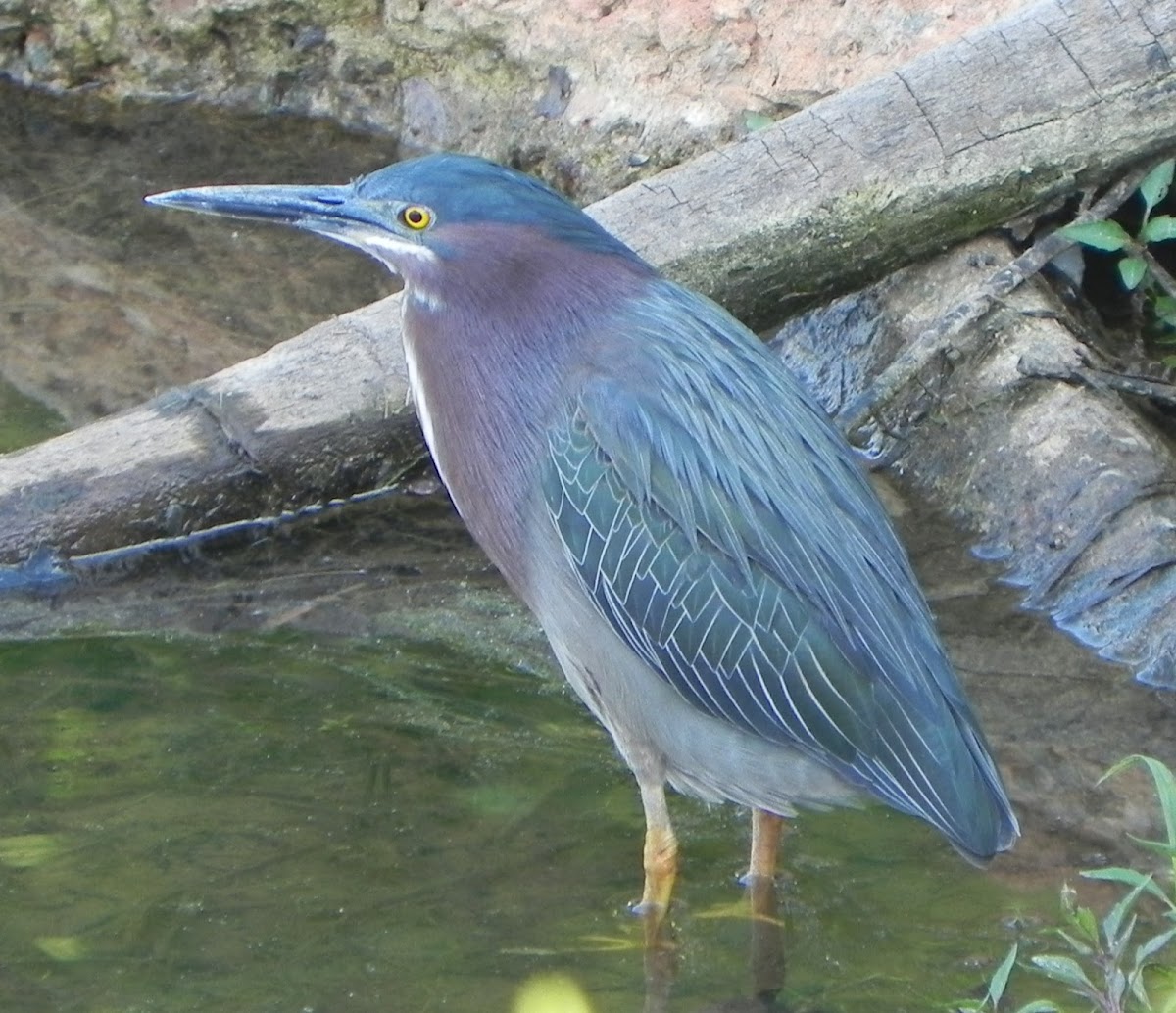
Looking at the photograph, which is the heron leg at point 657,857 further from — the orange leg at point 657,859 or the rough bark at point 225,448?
the rough bark at point 225,448

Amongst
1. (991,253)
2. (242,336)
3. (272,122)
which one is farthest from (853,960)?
(272,122)

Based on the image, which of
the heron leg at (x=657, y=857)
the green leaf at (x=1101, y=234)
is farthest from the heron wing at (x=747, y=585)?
the green leaf at (x=1101, y=234)

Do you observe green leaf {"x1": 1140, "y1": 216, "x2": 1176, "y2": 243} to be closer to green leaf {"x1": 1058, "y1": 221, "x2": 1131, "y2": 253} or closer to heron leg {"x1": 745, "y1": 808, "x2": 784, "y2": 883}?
green leaf {"x1": 1058, "y1": 221, "x2": 1131, "y2": 253}

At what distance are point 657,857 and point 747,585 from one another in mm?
551

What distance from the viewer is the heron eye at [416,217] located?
3.38 metres

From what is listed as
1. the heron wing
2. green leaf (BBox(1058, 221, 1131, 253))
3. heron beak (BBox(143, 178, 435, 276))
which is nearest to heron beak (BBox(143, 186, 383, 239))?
heron beak (BBox(143, 178, 435, 276))

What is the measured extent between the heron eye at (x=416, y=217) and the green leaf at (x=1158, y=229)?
2.00 m

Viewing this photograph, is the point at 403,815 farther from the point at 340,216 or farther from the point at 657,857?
the point at 340,216

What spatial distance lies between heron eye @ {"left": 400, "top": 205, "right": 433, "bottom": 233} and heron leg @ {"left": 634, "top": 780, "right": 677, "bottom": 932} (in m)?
1.08

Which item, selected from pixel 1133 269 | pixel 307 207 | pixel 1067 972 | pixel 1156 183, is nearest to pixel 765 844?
pixel 1067 972

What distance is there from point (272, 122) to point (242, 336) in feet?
6.07

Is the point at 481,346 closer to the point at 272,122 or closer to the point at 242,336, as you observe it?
the point at 242,336

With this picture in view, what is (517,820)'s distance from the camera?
358cm

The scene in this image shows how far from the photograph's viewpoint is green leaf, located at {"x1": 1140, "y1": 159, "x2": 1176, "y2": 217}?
179 inches
